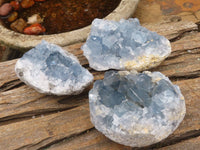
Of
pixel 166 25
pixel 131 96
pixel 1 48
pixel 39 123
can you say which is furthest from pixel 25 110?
pixel 1 48

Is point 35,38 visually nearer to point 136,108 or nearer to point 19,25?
point 19,25

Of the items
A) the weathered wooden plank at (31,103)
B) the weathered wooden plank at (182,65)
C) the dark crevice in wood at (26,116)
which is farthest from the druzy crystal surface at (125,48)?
the dark crevice in wood at (26,116)

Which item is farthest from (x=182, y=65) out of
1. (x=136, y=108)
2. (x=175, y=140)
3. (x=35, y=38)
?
(x=35, y=38)

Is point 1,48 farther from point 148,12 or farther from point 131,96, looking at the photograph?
point 131,96

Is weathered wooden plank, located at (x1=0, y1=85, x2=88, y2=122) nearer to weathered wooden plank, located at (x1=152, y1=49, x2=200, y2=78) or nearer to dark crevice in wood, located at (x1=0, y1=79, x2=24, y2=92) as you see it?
dark crevice in wood, located at (x1=0, y1=79, x2=24, y2=92)

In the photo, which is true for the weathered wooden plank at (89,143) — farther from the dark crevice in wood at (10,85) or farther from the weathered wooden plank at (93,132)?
the dark crevice in wood at (10,85)
